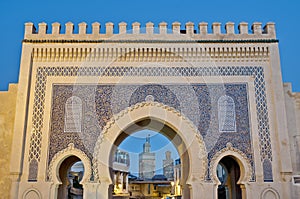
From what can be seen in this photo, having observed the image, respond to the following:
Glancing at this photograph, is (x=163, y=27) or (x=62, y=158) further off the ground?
(x=163, y=27)

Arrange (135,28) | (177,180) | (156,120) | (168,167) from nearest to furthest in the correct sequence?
(156,120), (135,28), (177,180), (168,167)

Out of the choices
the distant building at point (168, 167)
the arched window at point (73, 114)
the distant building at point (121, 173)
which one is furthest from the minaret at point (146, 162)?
the arched window at point (73, 114)

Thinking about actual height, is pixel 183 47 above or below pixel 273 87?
above

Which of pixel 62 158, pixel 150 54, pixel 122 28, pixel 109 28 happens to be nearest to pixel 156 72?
pixel 150 54

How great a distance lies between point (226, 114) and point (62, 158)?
3.32 m

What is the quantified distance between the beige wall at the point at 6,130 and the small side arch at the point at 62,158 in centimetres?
90

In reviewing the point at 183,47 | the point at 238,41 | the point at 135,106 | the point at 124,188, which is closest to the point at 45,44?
the point at 135,106

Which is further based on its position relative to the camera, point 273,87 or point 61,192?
point 61,192

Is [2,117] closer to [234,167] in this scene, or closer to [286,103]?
[234,167]

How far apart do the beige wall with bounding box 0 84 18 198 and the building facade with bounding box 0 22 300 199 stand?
2cm

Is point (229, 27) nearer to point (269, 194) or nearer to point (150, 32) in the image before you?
point (150, 32)

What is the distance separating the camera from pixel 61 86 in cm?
664

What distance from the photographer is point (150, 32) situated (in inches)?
270

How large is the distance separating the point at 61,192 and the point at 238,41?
5.05m
